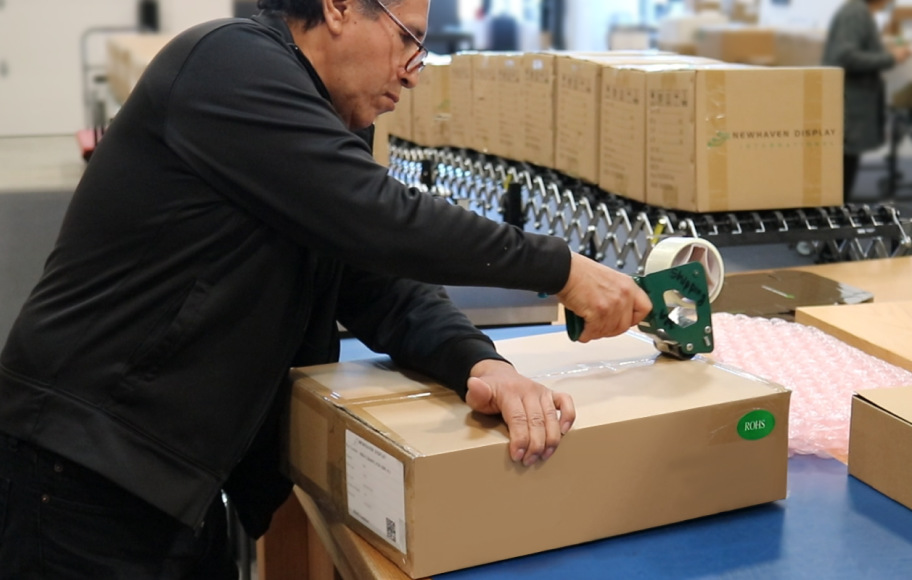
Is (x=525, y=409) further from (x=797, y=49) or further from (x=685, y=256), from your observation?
(x=797, y=49)

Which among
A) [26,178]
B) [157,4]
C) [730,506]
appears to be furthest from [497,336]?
[157,4]

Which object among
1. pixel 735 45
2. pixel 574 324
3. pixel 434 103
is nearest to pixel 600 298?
pixel 574 324

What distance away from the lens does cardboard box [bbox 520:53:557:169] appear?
2.65 meters

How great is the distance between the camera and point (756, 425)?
45.1 inches

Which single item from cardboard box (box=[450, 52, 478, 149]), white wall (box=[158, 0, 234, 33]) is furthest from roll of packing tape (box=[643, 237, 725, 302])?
white wall (box=[158, 0, 234, 33])

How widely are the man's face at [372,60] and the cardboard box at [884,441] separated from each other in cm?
68

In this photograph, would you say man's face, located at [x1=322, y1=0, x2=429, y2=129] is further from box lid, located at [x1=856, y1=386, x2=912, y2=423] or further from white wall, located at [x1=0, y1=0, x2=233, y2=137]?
white wall, located at [x1=0, y1=0, x2=233, y2=137]

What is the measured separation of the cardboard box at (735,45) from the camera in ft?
18.2

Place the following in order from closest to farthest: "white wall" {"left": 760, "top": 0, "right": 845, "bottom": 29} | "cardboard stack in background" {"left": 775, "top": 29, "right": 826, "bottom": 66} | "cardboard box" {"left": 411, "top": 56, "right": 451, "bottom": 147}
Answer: "cardboard box" {"left": 411, "top": 56, "right": 451, "bottom": 147} < "cardboard stack in background" {"left": 775, "top": 29, "right": 826, "bottom": 66} < "white wall" {"left": 760, "top": 0, "right": 845, "bottom": 29}

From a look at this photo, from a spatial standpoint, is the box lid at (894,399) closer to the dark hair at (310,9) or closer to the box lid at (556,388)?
the box lid at (556,388)

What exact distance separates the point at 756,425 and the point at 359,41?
24.5 inches

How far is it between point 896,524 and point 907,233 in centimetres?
143

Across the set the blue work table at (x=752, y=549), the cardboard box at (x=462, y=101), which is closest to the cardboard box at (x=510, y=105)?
the cardboard box at (x=462, y=101)

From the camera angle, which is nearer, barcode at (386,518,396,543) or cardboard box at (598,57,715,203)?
barcode at (386,518,396,543)
